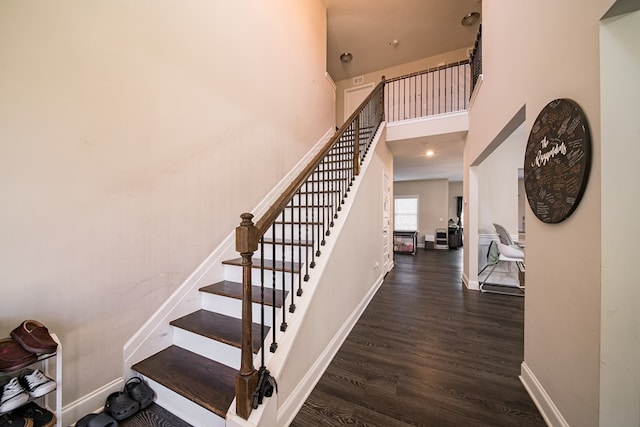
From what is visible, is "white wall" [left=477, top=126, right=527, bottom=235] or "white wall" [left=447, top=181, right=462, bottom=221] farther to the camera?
"white wall" [left=447, top=181, right=462, bottom=221]

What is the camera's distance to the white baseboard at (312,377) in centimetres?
144

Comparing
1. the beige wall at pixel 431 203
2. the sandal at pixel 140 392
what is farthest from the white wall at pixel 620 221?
the beige wall at pixel 431 203

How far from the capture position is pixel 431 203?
368 inches

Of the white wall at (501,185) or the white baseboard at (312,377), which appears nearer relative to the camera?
the white baseboard at (312,377)

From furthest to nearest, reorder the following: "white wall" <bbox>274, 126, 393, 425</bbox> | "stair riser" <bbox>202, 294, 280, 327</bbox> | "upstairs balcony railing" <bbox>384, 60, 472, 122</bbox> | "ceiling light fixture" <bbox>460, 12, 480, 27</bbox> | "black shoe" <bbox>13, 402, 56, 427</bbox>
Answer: "upstairs balcony railing" <bbox>384, 60, 472, 122</bbox>, "ceiling light fixture" <bbox>460, 12, 480, 27</bbox>, "stair riser" <bbox>202, 294, 280, 327</bbox>, "white wall" <bbox>274, 126, 393, 425</bbox>, "black shoe" <bbox>13, 402, 56, 427</bbox>

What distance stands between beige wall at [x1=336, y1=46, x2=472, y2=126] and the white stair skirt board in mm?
6529

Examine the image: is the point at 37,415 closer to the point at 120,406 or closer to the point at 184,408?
the point at 120,406

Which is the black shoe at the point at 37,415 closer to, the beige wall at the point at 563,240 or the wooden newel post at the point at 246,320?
the wooden newel post at the point at 246,320

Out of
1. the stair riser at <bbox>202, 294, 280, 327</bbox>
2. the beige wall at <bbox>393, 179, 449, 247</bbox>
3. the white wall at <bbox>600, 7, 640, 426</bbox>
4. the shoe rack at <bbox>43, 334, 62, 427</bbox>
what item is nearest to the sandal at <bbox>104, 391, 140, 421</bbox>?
the shoe rack at <bbox>43, 334, 62, 427</bbox>

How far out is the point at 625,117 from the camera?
100 cm

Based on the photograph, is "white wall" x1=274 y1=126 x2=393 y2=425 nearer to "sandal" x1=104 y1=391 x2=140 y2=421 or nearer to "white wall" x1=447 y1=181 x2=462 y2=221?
"sandal" x1=104 y1=391 x2=140 y2=421

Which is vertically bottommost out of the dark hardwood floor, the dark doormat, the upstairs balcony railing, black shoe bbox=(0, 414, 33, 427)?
the dark hardwood floor

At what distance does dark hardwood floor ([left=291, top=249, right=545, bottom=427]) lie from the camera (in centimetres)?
151

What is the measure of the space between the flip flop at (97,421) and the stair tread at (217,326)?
0.56 metres
